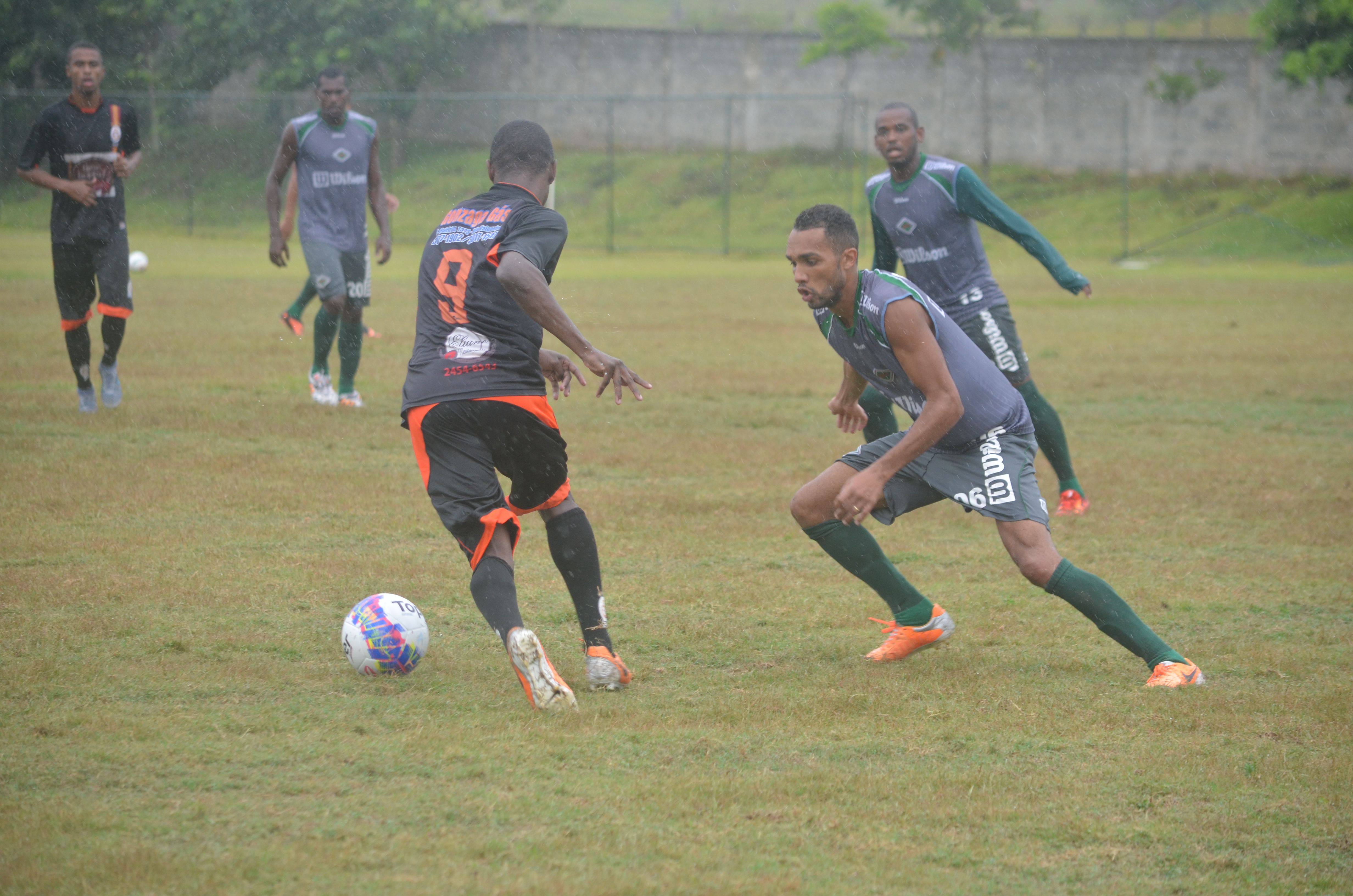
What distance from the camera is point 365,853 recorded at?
304 cm

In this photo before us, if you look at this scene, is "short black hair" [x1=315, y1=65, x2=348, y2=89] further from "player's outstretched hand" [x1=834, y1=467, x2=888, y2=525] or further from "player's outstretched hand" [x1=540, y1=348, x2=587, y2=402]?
"player's outstretched hand" [x1=834, y1=467, x2=888, y2=525]

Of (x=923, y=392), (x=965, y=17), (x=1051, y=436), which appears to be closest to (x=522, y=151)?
(x=923, y=392)

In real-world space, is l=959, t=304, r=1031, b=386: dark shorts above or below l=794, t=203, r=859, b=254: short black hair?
below

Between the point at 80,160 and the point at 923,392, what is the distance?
7172 millimetres

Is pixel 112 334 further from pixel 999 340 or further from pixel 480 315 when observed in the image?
pixel 999 340

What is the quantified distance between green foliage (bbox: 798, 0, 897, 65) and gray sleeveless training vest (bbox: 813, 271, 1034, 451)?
3693 centimetres

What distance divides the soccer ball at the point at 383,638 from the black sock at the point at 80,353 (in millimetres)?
5630

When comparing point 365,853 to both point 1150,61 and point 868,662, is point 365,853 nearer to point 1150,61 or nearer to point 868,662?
point 868,662

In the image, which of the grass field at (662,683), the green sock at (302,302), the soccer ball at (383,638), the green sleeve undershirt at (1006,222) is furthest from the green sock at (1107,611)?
the green sock at (302,302)

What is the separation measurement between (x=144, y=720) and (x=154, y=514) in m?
2.91

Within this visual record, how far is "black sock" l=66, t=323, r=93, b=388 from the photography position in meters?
9.12

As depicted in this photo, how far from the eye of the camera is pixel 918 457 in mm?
4543

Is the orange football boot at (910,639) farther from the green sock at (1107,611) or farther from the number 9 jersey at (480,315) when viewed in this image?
the number 9 jersey at (480,315)

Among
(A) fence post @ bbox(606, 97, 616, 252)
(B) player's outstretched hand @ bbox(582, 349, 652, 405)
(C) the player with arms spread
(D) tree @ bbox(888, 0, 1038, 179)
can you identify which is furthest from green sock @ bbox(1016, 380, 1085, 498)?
(D) tree @ bbox(888, 0, 1038, 179)
